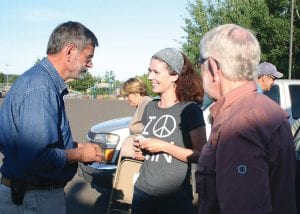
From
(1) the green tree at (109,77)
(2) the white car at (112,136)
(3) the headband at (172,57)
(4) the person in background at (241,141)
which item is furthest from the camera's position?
(1) the green tree at (109,77)

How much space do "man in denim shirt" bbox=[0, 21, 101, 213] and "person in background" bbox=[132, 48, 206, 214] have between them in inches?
18.2

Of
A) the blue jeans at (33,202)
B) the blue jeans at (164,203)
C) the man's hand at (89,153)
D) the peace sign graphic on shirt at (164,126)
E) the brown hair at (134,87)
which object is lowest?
the blue jeans at (164,203)

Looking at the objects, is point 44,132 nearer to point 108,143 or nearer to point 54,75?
point 54,75

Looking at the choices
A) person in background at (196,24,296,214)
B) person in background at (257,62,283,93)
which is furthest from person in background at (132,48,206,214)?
person in background at (257,62,283,93)

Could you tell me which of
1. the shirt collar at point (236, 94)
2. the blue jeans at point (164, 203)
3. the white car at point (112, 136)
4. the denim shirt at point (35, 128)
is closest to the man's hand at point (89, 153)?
the denim shirt at point (35, 128)

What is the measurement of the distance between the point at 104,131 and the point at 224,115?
455 centimetres

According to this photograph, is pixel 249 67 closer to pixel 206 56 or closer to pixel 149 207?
pixel 206 56

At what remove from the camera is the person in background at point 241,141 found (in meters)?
1.64

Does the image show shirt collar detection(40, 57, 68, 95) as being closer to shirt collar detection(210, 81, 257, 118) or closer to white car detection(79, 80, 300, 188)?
shirt collar detection(210, 81, 257, 118)

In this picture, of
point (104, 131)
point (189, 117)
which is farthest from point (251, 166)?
point (104, 131)

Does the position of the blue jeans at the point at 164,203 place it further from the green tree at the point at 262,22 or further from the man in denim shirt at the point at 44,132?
the green tree at the point at 262,22

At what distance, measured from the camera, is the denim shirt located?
2.57 m

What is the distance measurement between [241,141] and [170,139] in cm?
157

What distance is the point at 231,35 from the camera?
181cm
